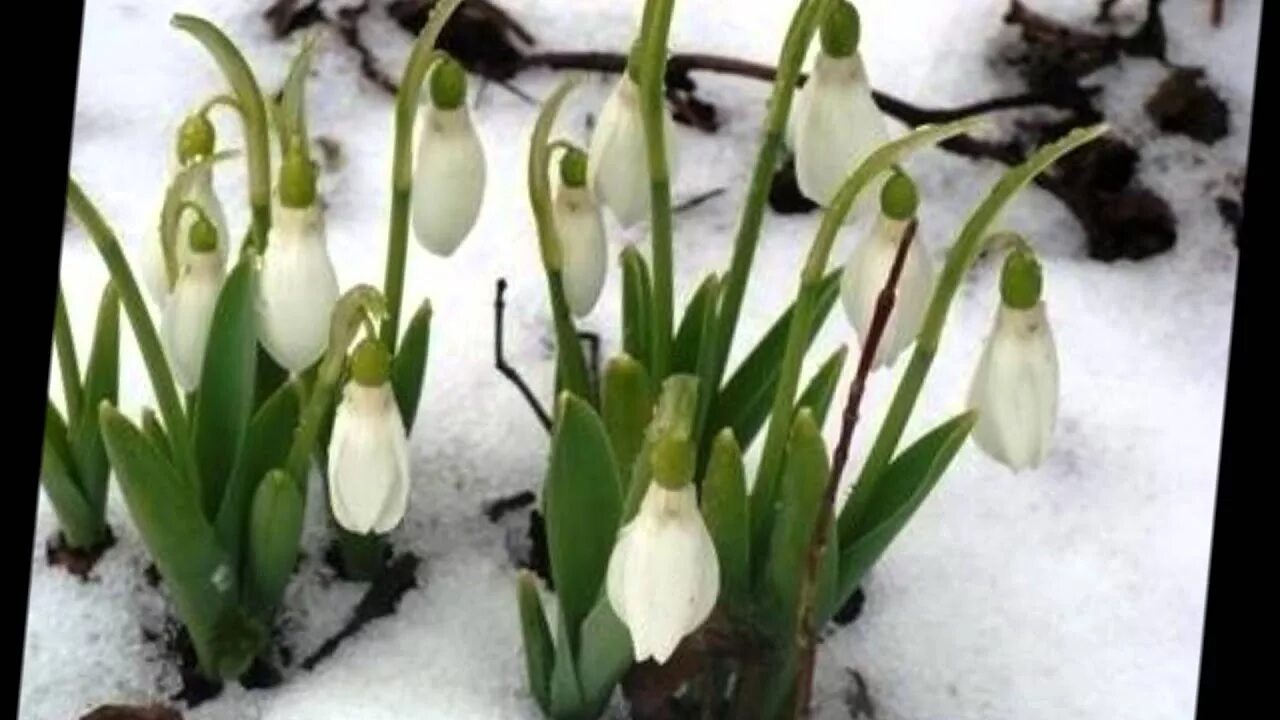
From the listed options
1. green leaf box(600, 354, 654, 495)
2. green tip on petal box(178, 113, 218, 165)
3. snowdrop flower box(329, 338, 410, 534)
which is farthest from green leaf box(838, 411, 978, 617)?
green tip on petal box(178, 113, 218, 165)

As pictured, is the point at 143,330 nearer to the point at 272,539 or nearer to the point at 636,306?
the point at 272,539

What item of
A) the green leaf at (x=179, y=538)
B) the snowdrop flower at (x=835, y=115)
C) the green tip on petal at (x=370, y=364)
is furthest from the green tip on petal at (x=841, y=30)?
the green leaf at (x=179, y=538)

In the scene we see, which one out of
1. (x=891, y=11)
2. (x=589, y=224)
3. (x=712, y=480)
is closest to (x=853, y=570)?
(x=712, y=480)

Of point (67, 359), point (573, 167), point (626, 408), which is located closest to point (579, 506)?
point (626, 408)

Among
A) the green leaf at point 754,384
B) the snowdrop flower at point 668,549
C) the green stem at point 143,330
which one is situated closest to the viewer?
the snowdrop flower at point 668,549

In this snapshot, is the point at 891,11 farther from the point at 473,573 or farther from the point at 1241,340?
the point at 473,573

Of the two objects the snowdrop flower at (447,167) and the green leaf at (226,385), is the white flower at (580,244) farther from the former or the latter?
the green leaf at (226,385)
